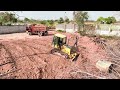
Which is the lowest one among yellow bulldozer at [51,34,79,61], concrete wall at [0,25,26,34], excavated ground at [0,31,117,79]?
excavated ground at [0,31,117,79]

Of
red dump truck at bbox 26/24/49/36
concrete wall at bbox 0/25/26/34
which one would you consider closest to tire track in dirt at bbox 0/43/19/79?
red dump truck at bbox 26/24/49/36

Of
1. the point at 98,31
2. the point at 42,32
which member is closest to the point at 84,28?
the point at 98,31

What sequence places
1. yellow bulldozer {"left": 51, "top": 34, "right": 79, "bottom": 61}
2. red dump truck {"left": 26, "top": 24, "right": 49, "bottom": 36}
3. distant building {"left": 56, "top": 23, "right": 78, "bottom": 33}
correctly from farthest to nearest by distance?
distant building {"left": 56, "top": 23, "right": 78, "bottom": 33}
red dump truck {"left": 26, "top": 24, "right": 49, "bottom": 36}
yellow bulldozer {"left": 51, "top": 34, "right": 79, "bottom": 61}

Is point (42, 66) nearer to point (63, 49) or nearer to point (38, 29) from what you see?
point (63, 49)

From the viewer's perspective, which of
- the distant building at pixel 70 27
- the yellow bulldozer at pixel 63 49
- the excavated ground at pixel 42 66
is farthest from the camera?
the distant building at pixel 70 27

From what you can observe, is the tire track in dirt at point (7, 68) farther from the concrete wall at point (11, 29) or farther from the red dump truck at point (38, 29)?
the concrete wall at point (11, 29)

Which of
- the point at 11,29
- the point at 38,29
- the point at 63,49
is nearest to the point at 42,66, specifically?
the point at 63,49


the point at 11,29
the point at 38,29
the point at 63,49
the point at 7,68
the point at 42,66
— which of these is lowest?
the point at 42,66

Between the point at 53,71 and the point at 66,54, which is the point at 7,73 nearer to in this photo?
the point at 53,71

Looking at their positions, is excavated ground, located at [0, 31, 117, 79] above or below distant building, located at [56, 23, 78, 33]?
below

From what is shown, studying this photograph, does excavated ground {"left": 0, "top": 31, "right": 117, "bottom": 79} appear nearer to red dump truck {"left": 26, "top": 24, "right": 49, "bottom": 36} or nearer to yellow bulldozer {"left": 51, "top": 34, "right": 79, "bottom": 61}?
yellow bulldozer {"left": 51, "top": 34, "right": 79, "bottom": 61}

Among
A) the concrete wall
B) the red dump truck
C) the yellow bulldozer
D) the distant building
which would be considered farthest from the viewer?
the distant building

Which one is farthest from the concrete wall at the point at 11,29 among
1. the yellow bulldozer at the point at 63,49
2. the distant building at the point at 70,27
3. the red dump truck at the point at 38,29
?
the yellow bulldozer at the point at 63,49
